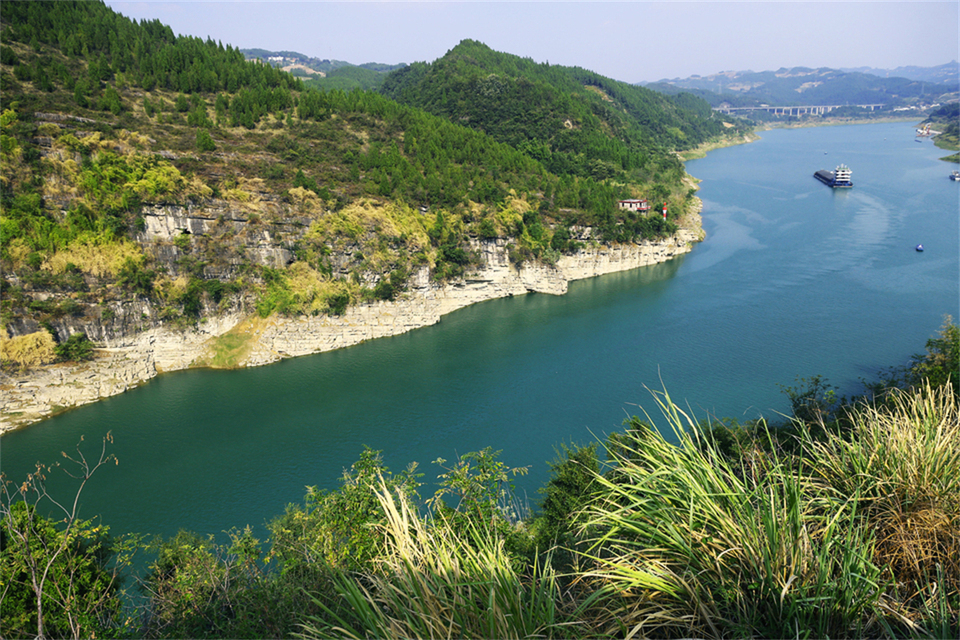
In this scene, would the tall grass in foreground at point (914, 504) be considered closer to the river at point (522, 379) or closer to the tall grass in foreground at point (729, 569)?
the tall grass in foreground at point (729, 569)

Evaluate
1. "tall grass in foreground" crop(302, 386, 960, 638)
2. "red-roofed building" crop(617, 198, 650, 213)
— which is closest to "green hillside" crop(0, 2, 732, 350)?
"red-roofed building" crop(617, 198, 650, 213)

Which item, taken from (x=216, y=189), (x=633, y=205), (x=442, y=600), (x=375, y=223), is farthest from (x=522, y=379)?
(x=633, y=205)

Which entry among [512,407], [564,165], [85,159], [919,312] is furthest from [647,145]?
[85,159]

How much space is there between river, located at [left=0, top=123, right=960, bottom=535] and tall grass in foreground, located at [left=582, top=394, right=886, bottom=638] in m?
7.18

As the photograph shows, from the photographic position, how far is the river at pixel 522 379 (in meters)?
15.9

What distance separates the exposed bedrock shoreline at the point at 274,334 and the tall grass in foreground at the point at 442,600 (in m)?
21.7

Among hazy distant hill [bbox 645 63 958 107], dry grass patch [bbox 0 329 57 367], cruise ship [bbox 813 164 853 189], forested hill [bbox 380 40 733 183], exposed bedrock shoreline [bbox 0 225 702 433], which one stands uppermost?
hazy distant hill [bbox 645 63 958 107]

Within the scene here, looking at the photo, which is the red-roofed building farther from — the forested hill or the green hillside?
the forested hill

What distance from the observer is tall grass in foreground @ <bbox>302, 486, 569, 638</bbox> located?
110 inches

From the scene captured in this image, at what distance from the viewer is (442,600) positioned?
3.04 metres

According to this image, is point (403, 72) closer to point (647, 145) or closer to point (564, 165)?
point (647, 145)

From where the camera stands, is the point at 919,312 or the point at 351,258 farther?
the point at 351,258

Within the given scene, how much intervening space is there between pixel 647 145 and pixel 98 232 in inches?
1777

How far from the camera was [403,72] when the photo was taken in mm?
74750
